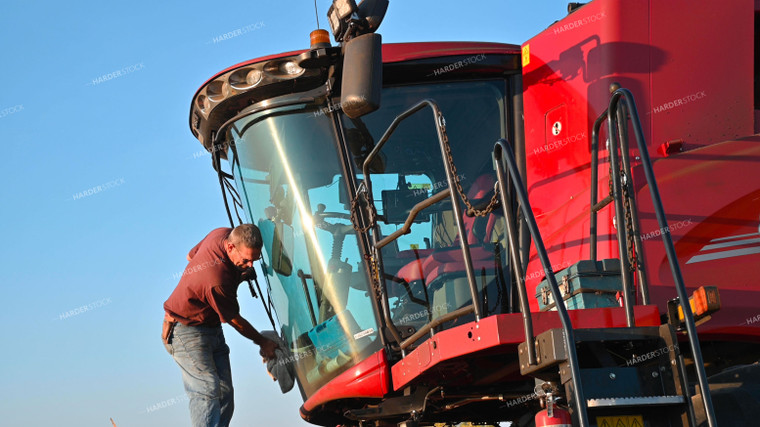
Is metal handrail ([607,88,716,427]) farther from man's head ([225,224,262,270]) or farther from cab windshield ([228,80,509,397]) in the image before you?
man's head ([225,224,262,270])

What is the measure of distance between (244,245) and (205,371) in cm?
87

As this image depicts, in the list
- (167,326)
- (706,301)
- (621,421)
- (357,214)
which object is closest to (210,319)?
(167,326)

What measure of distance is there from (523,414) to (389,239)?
1761mm

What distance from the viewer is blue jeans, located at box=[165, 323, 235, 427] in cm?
540

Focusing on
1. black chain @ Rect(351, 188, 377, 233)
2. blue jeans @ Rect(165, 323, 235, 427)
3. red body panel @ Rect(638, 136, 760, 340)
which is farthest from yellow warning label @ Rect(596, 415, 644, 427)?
blue jeans @ Rect(165, 323, 235, 427)

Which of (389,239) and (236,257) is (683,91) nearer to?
(389,239)

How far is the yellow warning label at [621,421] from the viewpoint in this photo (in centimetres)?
346

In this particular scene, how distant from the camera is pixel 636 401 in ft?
11.4

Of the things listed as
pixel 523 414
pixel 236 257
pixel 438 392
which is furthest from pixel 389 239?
pixel 523 414

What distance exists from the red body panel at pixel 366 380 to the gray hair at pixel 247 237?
1.03m

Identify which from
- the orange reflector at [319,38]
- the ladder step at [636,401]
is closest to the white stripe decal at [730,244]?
the ladder step at [636,401]

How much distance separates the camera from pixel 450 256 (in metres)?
5.02

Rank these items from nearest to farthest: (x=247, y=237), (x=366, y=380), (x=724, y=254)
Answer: (x=724, y=254), (x=366, y=380), (x=247, y=237)

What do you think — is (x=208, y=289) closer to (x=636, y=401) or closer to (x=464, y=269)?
(x=464, y=269)
